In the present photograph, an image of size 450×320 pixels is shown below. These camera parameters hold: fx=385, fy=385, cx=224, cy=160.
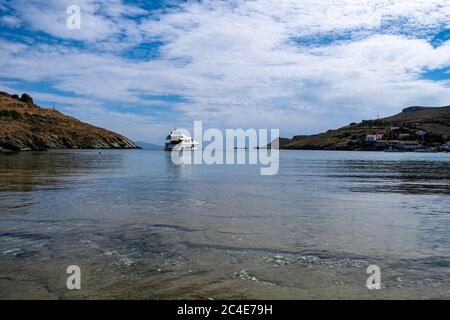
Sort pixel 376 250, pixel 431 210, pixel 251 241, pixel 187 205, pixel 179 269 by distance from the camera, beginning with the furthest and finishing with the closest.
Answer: pixel 187 205 < pixel 431 210 < pixel 251 241 < pixel 376 250 < pixel 179 269

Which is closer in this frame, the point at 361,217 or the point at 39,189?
the point at 361,217

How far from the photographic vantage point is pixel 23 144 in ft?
513

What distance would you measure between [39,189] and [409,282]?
27074 millimetres

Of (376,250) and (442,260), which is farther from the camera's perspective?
(376,250)

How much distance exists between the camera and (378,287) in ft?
31.7

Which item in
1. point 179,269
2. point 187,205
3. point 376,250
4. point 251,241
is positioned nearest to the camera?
point 179,269

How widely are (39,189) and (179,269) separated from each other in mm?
22547

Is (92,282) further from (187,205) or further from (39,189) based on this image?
(39,189)

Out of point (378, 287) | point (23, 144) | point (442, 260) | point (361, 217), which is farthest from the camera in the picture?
point (23, 144)

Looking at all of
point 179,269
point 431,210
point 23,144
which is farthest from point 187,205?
point 23,144
